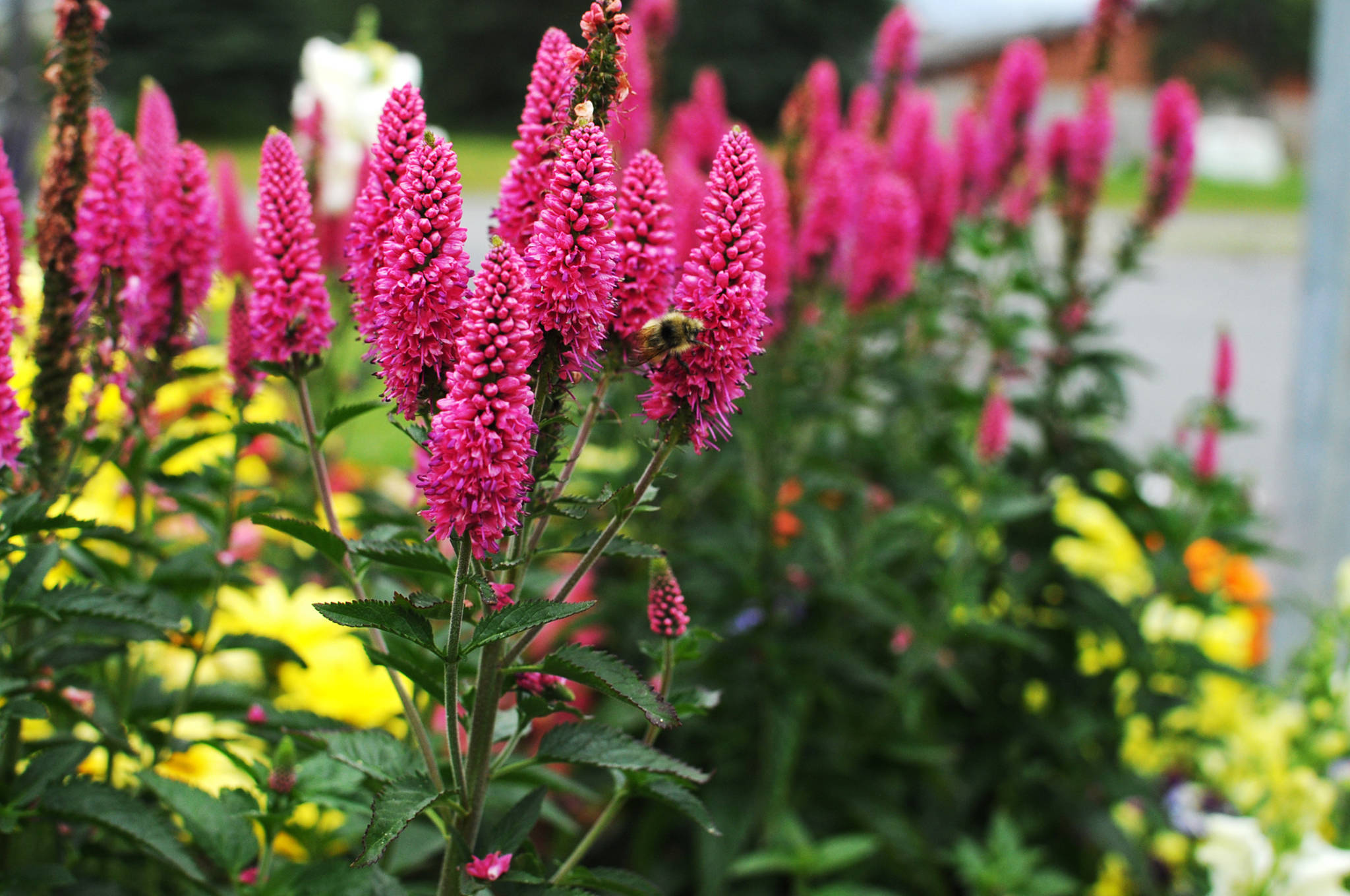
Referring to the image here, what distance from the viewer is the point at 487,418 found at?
0.94m

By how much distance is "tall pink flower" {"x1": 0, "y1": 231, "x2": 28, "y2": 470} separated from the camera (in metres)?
1.14

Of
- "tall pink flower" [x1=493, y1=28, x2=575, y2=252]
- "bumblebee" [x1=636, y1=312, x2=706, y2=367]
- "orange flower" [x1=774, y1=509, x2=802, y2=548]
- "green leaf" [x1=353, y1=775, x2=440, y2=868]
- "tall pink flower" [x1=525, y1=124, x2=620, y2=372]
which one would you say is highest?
"tall pink flower" [x1=493, y1=28, x2=575, y2=252]

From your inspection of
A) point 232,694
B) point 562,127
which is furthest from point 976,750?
point 562,127

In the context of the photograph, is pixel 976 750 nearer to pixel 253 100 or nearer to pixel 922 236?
pixel 922 236

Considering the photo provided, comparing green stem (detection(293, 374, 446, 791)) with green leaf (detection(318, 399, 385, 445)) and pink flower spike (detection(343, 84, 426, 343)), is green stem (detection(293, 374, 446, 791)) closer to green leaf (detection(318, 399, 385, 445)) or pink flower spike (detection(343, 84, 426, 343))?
green leaf (detection(318, 399, 385, 445))

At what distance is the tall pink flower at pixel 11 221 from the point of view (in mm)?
1446

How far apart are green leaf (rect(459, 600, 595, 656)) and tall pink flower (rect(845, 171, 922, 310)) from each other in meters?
2.26

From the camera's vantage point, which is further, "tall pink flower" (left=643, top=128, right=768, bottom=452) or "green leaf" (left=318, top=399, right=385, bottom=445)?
"green leaf" (left=318, top=399, right=385, bottom=445)

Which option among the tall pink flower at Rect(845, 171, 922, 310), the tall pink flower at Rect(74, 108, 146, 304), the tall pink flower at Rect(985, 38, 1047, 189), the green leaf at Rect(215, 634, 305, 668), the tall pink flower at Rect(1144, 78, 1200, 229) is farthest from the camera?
the tall pink flower at Rect(985, 38, 1047, 189)

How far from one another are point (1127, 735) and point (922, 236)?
1.71 m

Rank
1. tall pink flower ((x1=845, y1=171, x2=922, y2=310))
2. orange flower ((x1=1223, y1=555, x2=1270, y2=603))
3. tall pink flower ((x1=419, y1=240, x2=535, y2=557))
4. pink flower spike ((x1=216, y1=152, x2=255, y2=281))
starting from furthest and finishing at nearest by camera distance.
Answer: orange flower ((x1=1223, y1=555, x2=1270, y2=603)), tall pink flower ((x1=845, y1=171, x2=922, y2=310)), pink flower spike ((x1=216, y1=152, x2=255, y2=281)), tall pink flower ((x1=419, y1=240, x2=535, y2=557))

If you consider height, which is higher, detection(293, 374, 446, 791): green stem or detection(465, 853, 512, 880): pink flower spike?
detection(293, 374, 446, 791): green stem

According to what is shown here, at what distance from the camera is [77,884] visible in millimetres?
1552

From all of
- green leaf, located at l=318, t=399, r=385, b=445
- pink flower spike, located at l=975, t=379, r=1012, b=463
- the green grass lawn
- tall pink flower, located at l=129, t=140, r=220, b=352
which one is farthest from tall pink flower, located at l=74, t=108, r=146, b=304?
the green grass lawn
